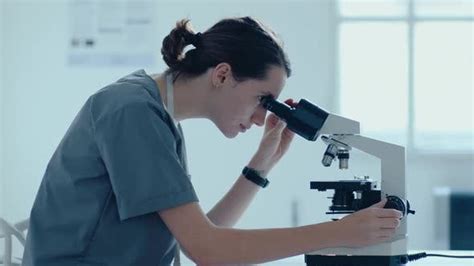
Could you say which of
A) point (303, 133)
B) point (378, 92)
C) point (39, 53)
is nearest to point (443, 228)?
point (378, 92)

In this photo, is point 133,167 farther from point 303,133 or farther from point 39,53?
point 39,53

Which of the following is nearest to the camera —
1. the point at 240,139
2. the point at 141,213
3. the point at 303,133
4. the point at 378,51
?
the point at 141,213

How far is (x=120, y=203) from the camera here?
125 centimetres

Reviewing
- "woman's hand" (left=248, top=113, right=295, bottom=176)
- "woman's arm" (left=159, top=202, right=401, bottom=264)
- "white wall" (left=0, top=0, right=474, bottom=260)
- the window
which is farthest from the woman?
the window

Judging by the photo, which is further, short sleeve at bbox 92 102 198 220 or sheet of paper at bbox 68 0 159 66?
sheet of paper at bbox 68 0 159 66

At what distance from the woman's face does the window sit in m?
2.41

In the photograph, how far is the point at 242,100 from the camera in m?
1.39

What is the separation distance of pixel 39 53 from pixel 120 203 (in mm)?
2605

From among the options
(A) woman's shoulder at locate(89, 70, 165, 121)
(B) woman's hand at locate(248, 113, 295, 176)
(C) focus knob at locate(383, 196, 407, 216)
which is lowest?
(C) focus knob at locate(383, 196, 407, 216)

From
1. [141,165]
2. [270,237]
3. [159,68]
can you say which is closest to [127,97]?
[141,165]

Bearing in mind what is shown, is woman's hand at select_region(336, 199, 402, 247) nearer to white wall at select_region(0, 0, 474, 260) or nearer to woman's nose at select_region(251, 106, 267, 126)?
woman's nose at select_region(251, 106, 267, 126)

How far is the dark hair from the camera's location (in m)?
1.34

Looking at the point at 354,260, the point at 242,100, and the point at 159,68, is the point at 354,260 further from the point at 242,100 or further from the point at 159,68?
the point at 159,68

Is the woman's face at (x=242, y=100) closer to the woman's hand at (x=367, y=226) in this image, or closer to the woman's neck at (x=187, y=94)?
the woman's neck at (x=187, y=94)
